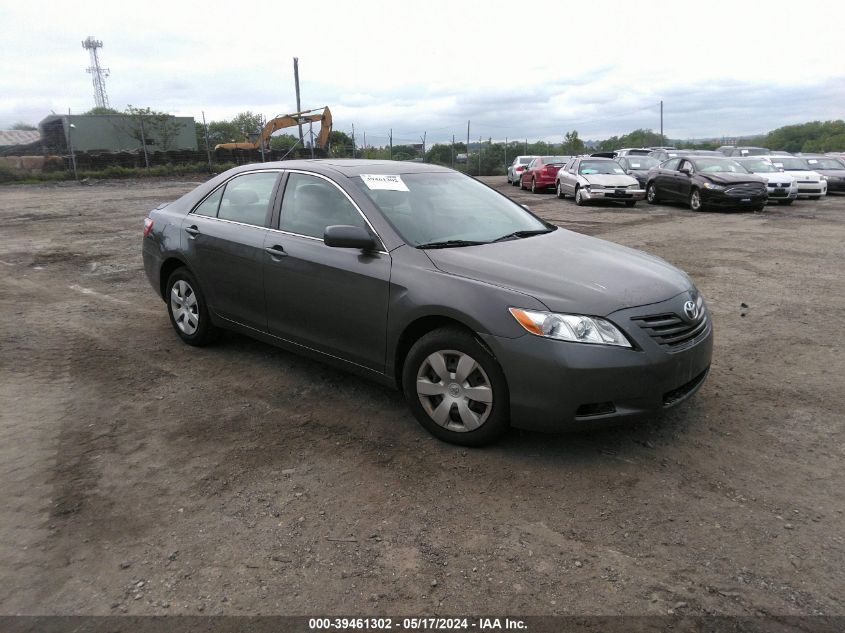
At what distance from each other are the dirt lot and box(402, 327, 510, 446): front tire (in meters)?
0.13

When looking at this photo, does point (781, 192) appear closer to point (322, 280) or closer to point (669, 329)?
point (669, 329)

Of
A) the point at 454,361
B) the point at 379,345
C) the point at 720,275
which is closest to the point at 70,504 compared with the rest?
the point at 379,345

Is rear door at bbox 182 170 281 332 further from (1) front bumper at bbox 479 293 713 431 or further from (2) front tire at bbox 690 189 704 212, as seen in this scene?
(2) front tire at bbox 690 189 704 212

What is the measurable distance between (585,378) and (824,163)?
83.6 feet

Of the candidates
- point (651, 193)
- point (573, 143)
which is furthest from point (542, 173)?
point (573, 143)

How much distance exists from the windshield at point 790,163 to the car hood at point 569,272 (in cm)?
2184

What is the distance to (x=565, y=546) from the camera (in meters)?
2.89

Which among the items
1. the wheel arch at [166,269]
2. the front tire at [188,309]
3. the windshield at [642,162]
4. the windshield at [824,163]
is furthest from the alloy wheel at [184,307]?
the windshield at [824,163]

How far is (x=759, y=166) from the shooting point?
20766mm

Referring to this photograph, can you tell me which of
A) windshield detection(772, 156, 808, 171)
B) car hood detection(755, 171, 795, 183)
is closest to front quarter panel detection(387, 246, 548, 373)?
car hood detection(755, 171, 795, 183)

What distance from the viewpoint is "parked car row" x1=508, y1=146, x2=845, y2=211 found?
58.3ft

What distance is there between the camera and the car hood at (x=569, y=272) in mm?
3500

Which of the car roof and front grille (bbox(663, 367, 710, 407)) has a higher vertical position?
the car roof

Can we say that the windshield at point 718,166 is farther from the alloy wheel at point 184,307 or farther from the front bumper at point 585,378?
the front bumper at point 585,378
